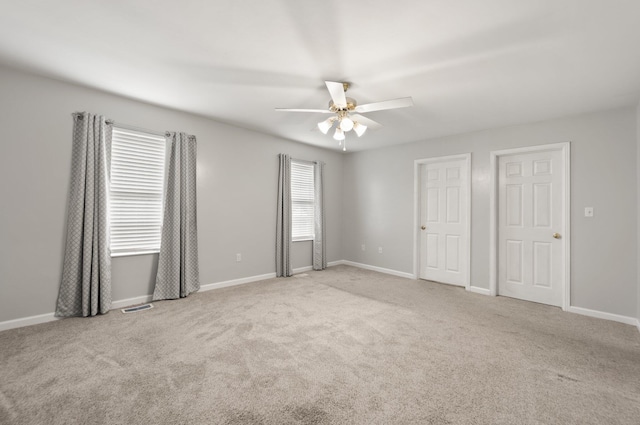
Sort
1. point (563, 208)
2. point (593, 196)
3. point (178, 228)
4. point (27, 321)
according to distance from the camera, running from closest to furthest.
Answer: point (27, 321)
point (593, 196)
point (563, 208)
point (178, 228)

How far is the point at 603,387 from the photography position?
6.35 ft

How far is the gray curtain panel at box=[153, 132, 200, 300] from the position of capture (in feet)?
12.0

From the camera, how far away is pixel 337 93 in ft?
8.29

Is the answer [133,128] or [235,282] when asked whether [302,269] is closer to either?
[235,282]

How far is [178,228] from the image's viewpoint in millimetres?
3713

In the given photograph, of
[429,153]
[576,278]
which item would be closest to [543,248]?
[576,278]

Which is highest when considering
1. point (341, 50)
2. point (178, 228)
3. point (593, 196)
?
point (341, 50)

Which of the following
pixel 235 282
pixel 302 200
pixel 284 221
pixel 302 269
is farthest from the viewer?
pixel 302 200

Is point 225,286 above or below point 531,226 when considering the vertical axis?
below

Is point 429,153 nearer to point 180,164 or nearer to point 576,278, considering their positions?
point 576,278

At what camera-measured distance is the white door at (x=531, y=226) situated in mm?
3711

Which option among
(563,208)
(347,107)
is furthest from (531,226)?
(347,107)

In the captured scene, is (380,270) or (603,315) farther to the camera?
(380,270)

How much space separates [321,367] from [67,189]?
3.22 meters
